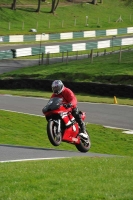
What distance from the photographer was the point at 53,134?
14031 millimetres

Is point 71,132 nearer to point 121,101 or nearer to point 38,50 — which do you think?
point 121,101

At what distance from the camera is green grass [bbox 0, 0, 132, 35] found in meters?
69.9

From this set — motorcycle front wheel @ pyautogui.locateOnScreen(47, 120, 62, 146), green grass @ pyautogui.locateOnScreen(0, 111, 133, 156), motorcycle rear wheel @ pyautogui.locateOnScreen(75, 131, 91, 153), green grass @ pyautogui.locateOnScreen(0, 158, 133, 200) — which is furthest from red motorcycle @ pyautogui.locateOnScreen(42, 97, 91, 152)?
green grass @ pyautogui.locateOnScreen(0, 111, 133, 156)

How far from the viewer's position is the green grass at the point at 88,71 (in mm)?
35312

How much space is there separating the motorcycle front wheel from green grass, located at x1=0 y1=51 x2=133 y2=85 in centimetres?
1951

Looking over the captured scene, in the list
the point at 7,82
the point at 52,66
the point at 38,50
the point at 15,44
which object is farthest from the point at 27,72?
the point at 15,44

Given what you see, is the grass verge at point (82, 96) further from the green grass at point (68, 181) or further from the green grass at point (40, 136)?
the green grass at point (68, 181)

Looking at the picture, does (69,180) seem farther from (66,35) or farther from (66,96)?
(66,35)

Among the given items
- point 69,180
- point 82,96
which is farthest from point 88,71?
point 69,180

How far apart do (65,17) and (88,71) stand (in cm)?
4128

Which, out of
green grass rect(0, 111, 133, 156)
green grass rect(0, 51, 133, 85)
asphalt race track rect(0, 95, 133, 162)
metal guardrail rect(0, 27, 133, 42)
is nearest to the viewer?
green grass rect(0, 111, 133, 156)

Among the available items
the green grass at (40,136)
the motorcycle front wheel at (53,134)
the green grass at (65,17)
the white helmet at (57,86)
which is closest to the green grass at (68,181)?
the motorcycle front wheel at (53,134)

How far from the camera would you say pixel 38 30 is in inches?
2699

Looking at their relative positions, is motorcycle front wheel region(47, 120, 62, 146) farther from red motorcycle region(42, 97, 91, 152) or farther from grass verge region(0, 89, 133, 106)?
grass verge region(0, 89, 133, 106)
